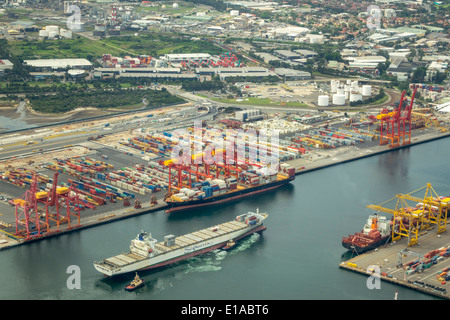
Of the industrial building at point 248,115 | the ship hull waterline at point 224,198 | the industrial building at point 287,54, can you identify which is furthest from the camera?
the industrial building at point 287,54

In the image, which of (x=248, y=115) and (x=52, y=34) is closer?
(x=248, y=115)

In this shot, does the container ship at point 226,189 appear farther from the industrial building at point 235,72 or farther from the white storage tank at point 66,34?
the white storage tank at point 66,34

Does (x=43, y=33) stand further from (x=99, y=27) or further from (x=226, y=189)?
(x=226, y=189)

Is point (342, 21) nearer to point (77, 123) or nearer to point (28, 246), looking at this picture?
point (77, 123)

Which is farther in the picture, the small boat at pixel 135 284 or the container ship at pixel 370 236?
the container ship at pixel 370 236

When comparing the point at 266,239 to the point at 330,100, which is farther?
the point at 330,100

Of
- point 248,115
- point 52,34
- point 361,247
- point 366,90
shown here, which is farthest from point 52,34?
point 361,247

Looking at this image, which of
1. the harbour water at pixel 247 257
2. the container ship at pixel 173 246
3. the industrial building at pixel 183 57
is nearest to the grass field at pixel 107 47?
the industrial building at pixel 183 57
